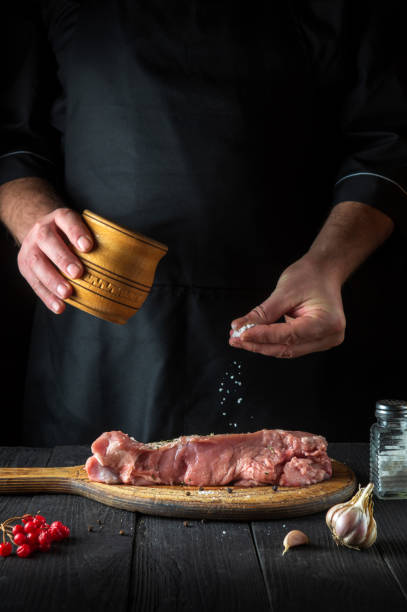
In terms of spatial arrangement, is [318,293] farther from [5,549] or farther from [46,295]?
[5,549]

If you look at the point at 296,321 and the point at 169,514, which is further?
the point at 296,321

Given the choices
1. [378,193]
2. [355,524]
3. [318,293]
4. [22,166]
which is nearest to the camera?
[355,524]

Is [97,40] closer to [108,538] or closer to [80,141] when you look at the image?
[80,141]

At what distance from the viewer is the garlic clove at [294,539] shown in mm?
1443

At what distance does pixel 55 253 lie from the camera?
72.3 inches

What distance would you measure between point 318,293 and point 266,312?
0.69ft

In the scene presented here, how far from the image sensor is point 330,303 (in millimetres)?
2045

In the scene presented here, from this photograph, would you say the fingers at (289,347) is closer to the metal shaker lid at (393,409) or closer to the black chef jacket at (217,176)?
the metal shaker lid at (393,409)

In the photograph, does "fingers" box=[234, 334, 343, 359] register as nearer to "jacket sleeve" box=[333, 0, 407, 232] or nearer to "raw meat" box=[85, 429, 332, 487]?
"raw meat" box=[85, 429, 332, 487]

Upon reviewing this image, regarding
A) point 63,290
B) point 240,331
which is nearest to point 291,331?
point 240,331

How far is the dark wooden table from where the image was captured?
1230 mm

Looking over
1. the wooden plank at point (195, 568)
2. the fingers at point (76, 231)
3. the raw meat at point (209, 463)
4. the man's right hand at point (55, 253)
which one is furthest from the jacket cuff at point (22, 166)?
the wooden plank at point (195, 568)

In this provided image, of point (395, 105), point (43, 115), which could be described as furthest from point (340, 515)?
point (43, 115)

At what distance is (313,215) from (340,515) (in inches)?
52.0
